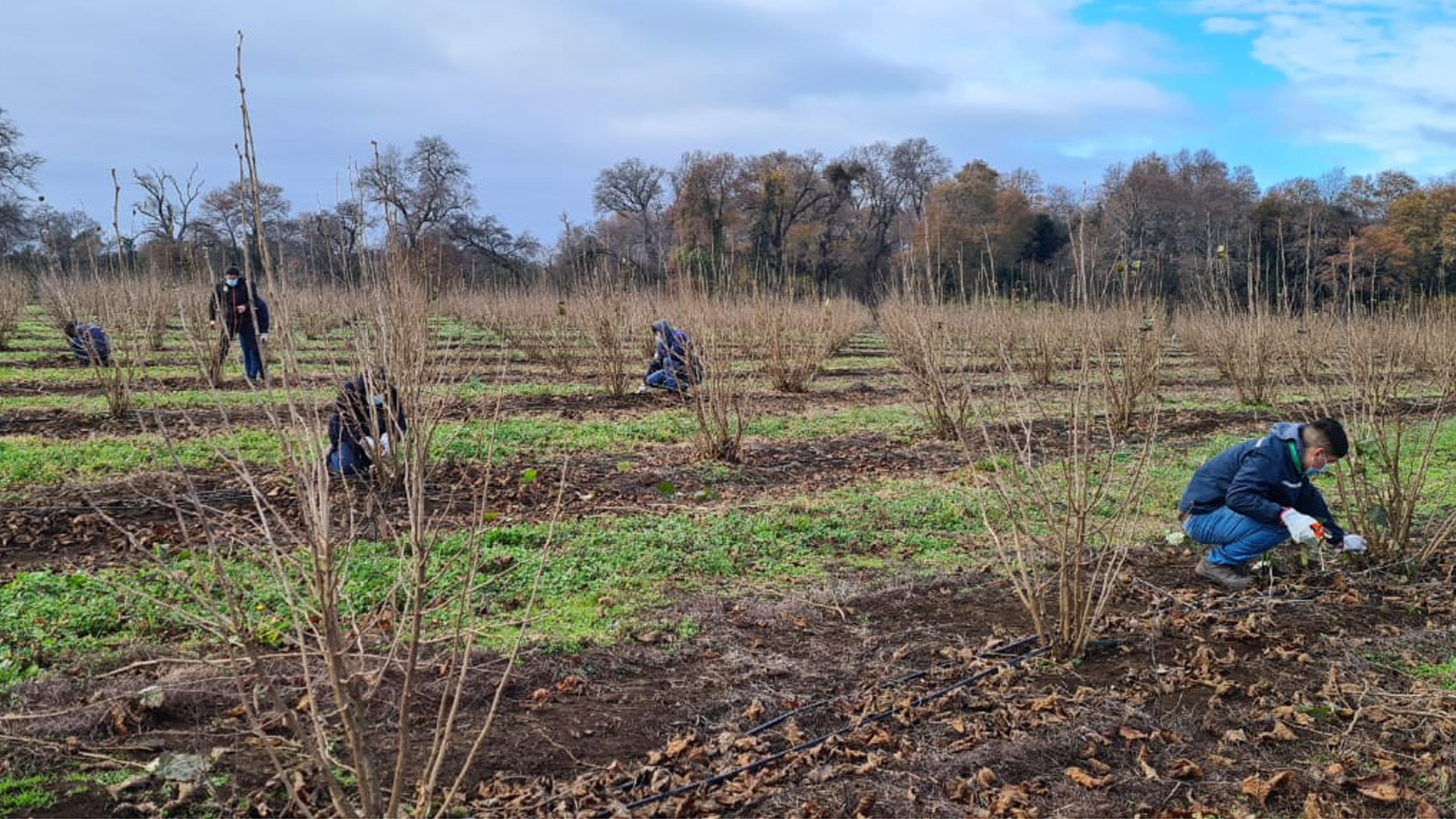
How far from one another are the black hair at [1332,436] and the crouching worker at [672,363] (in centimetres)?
447

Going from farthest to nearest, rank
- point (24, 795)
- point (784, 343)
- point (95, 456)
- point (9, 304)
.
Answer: point (9, 304), point (784, 343), point (95, 456), point (24, 795)

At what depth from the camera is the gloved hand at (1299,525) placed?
4.36 meters

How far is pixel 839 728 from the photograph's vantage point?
3.24 m

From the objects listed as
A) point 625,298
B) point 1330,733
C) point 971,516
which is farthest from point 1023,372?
point 1330,733

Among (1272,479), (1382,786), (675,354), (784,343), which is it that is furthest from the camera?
(784,343)

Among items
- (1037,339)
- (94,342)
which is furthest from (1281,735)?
(1037,339)

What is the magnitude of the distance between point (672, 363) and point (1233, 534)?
20.5ft

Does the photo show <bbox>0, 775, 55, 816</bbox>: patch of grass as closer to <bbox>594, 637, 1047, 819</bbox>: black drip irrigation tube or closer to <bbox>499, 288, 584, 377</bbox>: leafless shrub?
<bbox>594, 637, 1047, 819</bbox>: black drip irrigation tube

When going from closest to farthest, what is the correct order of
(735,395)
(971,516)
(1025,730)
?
(1025,730) → (971,516) → (735,395)

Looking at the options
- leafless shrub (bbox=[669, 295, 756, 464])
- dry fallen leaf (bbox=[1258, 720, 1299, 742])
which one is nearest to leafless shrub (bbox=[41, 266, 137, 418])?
dry fallen leaf (bbox=[1258, 720, 1299, 742])

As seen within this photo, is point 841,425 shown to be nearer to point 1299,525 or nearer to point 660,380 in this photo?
point 660,380

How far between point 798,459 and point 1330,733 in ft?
16.5

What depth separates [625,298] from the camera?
12227mm

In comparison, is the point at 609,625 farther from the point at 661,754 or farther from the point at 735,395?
the point at 735,395
